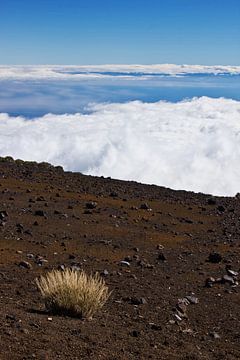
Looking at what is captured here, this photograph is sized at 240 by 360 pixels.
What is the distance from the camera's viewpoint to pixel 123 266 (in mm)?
8656

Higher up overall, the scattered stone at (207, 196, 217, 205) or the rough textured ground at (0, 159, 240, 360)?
the rough textured ground at (0, 159, 240, 360)

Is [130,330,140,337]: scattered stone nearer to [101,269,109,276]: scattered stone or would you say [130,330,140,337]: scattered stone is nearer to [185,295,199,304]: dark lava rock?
[185,295,199,304]: dark lava rock

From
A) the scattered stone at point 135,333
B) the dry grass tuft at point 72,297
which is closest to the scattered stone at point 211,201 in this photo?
the dry grass tuft at point 72,297

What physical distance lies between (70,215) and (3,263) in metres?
4.21

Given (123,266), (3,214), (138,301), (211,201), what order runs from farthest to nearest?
1. (211,201)
2. (3,214)
3. (123,266)
4. (138,301)

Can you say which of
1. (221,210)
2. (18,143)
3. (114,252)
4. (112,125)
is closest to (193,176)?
(18,143)

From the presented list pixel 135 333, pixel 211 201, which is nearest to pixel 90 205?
pixel 211 201

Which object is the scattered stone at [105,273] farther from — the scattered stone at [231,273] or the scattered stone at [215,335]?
the scattered stone at [215,335]

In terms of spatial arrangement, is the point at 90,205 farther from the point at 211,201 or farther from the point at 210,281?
the point at 210,281

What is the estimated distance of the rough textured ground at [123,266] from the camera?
5043 mm

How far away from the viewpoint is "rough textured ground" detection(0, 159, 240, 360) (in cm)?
504

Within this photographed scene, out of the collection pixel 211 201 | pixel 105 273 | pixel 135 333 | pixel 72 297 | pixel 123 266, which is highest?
pixel 72 297

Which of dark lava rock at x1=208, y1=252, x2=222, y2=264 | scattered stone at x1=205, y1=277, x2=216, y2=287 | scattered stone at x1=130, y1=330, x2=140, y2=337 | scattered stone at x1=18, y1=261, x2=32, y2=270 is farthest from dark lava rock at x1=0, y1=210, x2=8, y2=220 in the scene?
scattered stone at x1=130, y1=330, x2=140, y2=337

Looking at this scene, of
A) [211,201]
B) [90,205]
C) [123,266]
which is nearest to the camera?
[123,266]
